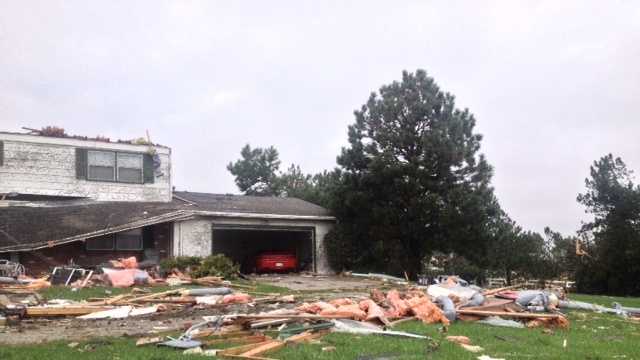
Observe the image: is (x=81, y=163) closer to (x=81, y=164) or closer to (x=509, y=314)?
(x=81, y=164)

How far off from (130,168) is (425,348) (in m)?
22.7

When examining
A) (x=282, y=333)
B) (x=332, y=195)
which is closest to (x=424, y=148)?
(x=332, y=195)

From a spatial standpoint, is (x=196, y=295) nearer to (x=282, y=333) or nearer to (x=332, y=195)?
(x=282, y=333)

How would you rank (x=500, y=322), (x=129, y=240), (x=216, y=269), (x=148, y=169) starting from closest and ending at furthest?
(x=500, y=322), (x=216, y=269), (x=129, y=240), (x=148, y=169)

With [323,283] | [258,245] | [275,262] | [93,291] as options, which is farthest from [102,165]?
[93,291]

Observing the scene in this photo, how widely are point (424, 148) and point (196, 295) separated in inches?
625

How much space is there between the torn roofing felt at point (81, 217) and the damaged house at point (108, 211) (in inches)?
1.3

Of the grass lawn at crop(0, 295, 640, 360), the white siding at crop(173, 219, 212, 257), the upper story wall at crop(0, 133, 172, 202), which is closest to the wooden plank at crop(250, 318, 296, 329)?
the grass lawn at crop(0, 295, 640, 360)

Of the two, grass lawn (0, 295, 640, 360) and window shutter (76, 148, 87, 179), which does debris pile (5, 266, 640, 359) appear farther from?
window shutter (76, 148, 87, 179)

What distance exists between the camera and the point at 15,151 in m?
27.9

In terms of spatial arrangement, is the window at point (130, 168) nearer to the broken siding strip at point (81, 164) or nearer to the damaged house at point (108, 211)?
the damaged house at point (108, 211)

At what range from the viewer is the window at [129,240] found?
26766 millimetres

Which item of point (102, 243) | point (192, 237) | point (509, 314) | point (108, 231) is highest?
point (108, 231)

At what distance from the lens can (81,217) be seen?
1014 inches
